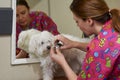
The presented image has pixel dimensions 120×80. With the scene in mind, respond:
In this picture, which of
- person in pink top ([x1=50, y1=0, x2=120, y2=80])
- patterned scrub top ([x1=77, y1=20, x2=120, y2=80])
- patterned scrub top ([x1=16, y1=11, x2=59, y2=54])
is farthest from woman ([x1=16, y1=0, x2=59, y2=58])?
patterned scrub top ([x1=77, y1=20, x2=120, y2=80])

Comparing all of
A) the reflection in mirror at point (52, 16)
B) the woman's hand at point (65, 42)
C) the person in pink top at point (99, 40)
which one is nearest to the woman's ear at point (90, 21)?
the person in pink top at point (99, 40)

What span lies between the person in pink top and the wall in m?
0.26

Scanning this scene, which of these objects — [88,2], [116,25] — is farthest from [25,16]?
[116,25]

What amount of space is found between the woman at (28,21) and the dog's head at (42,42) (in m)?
0.08

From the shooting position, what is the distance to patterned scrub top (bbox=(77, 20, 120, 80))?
0.77m

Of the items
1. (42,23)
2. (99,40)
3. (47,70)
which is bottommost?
(47,70)

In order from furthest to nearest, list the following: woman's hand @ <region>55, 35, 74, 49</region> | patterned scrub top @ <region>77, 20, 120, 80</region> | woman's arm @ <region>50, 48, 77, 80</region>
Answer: woman's hand @ <region>55, 35, 74, 49</region>, woman's arm @ <region>50, 48, 77, 80</region>, patterned scrub top @ <region>77, 20, 120, 80</region>

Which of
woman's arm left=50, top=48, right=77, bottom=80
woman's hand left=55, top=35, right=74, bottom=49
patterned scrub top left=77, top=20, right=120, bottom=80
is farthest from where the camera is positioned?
woman's hand left=55, top=35, right=74, bottom=49

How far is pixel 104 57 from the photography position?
0.78 metres

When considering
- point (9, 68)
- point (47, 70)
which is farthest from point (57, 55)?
point (9, 68)

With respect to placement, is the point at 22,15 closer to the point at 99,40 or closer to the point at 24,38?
the point at 24,38

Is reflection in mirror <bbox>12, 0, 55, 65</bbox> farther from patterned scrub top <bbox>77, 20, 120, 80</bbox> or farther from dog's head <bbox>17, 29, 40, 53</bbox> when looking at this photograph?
patterned scrub top <bbox>77, 20, 120, 80</bbox>

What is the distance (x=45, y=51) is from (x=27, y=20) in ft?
0.62

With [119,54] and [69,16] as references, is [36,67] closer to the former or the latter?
[69,16]
